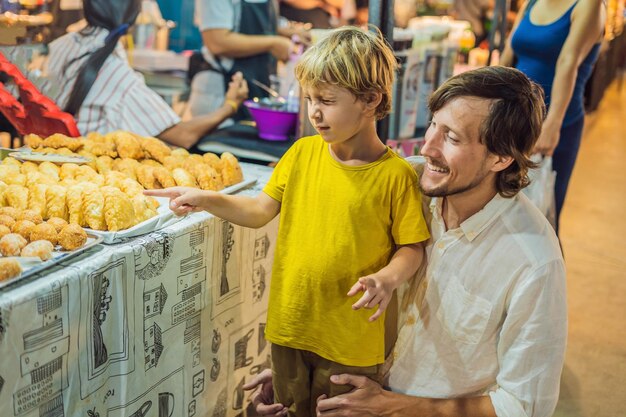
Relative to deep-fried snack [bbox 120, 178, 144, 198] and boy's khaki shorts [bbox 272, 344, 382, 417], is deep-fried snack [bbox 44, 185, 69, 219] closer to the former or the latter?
deep-fried snack [bbox 120, 178, 144, 198]

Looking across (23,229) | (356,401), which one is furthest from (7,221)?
(356,401)

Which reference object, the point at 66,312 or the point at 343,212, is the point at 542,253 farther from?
the point at 66,312

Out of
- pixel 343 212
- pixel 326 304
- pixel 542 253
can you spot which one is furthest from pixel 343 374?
pixel 542 253

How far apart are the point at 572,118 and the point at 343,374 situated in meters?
2.08

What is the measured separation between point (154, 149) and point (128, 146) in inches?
3.9

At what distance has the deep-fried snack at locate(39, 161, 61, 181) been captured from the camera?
2307 mm

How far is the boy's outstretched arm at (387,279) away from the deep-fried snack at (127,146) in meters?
1.22

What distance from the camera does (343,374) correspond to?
1.94 metres

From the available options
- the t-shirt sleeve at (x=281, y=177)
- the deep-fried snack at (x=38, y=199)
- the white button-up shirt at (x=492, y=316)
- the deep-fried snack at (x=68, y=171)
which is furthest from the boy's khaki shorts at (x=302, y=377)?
the deep-fried snack at (x=68, y=171)

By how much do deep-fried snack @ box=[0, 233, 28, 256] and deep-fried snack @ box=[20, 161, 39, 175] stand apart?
566mm

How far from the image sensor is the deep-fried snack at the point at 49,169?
231 centimetres

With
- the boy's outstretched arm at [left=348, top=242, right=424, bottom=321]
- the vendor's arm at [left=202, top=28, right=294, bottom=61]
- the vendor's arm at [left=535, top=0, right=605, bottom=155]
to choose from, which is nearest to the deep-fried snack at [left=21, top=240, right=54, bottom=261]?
the boy's outstretched arm at [left=348, top=242, right=424, bottom=321]

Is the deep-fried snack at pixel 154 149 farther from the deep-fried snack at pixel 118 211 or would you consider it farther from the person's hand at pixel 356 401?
the person's hand at pixel 356 401

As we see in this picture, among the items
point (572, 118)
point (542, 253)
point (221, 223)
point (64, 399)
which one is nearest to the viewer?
point (542, 253)
